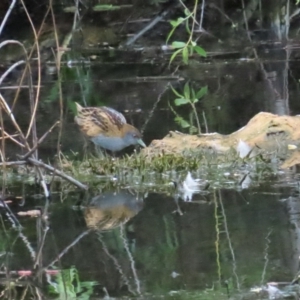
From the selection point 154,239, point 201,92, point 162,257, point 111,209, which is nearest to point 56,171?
point 111,209

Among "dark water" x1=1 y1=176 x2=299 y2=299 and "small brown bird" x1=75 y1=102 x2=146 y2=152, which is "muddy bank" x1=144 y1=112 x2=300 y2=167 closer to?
"small brown bird" x1=75 y1=102 x2=146 y2=152

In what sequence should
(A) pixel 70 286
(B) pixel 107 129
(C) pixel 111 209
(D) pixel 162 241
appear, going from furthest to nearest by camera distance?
1. (B) pixel 107 129
2. (C) pixel 111 209
3. (D) pixel 162 241
4. (A) pixel 70 286

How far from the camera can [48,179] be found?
6484 millimetres

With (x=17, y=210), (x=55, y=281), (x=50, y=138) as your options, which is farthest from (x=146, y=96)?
(x=55, y=281)

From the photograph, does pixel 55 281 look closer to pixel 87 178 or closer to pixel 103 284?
pixel 103 284

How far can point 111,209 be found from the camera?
5.77 metres

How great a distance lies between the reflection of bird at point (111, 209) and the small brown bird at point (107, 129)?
1.33 m

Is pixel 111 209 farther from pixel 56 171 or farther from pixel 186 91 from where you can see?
pixel 186 91

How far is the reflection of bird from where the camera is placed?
547cm

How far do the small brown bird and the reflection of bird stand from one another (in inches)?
52.4

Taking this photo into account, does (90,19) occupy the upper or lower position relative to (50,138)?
upper

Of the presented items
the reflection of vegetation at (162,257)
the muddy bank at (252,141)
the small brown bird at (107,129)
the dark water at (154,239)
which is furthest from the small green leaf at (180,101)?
the reflection of vegetation at (162,257)

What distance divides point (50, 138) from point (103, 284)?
378 cm

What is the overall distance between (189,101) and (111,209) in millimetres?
4197
